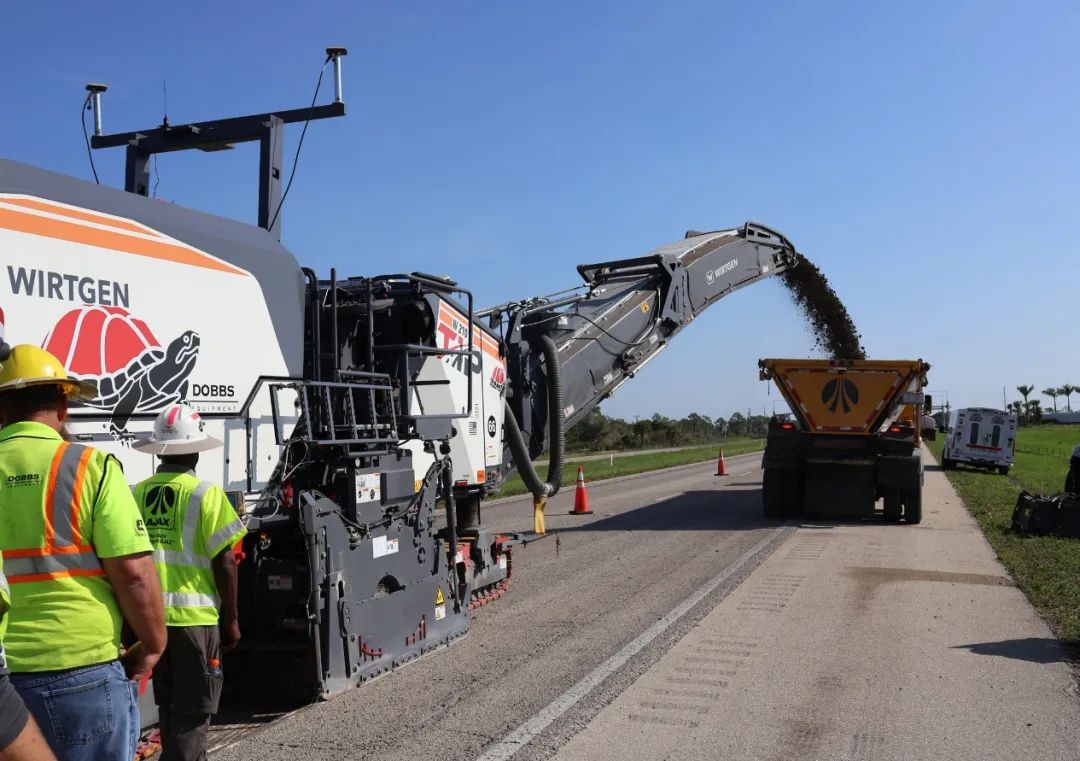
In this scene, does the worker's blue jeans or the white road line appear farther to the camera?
the white road line

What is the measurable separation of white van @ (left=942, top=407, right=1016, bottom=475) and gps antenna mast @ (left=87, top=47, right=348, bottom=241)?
30.6 metres

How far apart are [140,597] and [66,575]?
0.72 ft

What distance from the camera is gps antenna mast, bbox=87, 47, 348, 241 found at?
714 centimetres

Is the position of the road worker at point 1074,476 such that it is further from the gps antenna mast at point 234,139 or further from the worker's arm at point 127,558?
the worker's arm at point 127,558

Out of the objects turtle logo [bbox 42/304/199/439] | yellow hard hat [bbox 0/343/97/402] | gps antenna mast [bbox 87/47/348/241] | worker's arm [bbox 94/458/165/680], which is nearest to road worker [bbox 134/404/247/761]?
turtle logo [bbox 42/304/199/439]

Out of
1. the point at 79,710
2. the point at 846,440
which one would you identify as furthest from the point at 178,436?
the point at 846,440

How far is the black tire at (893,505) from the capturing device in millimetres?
15898

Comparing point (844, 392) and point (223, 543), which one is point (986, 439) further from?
point (223, 543)

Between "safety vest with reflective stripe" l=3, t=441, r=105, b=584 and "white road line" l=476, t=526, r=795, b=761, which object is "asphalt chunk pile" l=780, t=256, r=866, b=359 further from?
"safety vest with reflective stripe" l=3, t=441, r=105, b=584

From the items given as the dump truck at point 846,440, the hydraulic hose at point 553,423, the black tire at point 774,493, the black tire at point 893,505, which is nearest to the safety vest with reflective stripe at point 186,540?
the hydraulic hose at point 553,423

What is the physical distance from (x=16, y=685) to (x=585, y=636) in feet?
17.8

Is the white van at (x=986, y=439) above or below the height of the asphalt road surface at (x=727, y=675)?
above

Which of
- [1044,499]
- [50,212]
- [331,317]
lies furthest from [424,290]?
[1044,499]

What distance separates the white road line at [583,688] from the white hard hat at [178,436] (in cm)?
215
